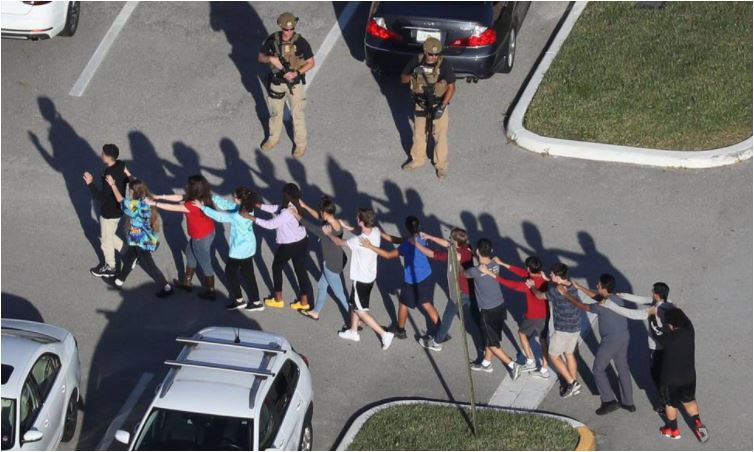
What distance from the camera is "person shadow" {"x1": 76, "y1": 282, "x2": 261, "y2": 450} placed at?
12391mm

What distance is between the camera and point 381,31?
1594 centimetres

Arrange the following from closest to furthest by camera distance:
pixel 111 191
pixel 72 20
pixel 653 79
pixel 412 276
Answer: pixel 412 276 → pixel 111 191 → pixel 653 79 → pixel 72 20

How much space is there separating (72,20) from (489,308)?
344 inches

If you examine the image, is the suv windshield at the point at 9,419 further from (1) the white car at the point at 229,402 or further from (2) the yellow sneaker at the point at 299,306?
(2) the yellow sneaker at the point at 299,306

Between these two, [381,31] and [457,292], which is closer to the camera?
[457,292]

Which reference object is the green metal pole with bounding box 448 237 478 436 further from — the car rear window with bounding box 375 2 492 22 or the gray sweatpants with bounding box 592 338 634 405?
the car rear window with bounding box 375 2 492 22

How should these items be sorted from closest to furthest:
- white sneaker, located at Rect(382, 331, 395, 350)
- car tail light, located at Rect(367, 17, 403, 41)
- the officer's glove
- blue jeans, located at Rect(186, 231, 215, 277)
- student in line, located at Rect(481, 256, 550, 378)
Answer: student in line, located at Rect(481, 256, 550, 378)
white sneaker, located at Rect(382, 331, 395, 350)
blue jeans, located at Rect(186, 231, 215, 277)
the officer's glove
car tail light, located at Rect(367, 17, 403, 41)

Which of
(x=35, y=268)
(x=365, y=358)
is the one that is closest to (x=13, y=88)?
(x=35, y=268)

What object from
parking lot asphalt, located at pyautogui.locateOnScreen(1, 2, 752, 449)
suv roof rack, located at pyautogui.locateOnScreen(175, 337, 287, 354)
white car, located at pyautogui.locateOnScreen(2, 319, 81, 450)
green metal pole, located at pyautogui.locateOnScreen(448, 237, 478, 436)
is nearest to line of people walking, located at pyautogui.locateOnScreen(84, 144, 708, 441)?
green metal pole, located at pyautogui.locateOnScreen(448, 237, 478, 436)

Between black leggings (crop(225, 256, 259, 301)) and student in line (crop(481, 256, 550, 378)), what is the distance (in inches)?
106

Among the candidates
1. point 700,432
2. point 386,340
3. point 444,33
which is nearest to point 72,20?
point 444,33

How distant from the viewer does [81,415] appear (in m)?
12.4

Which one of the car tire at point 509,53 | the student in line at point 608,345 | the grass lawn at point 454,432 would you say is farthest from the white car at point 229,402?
the car tire at point 509,53

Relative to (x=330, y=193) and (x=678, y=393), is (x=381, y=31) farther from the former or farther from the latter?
(x=678, y=393)
